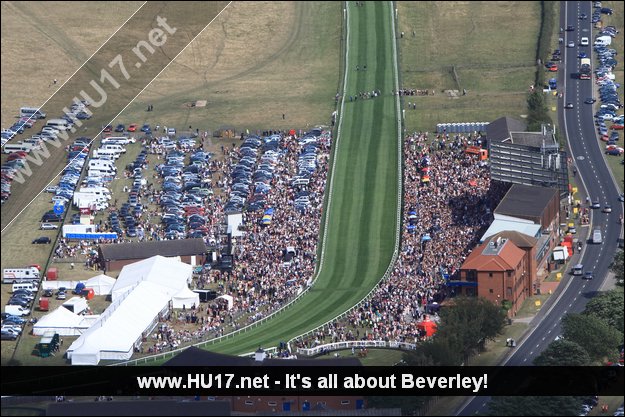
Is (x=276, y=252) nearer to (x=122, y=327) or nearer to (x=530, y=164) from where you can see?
(x=122, y=327)

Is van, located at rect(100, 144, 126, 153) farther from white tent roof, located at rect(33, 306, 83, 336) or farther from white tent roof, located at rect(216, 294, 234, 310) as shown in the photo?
white tent roof, located at rect(33, 306, 83, 336)

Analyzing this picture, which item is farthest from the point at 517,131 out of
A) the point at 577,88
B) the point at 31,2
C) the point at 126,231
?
the point at 31,2

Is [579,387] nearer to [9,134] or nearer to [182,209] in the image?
[182,209]

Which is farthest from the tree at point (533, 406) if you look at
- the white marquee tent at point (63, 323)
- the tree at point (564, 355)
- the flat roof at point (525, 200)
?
the flat roof at point (525, 200)

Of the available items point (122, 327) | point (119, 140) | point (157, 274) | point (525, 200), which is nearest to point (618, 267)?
point (525, 200)
